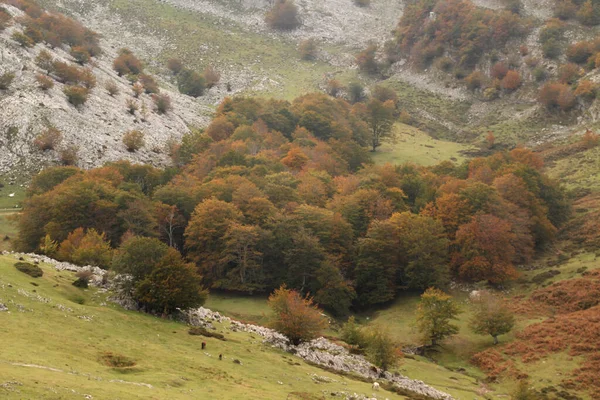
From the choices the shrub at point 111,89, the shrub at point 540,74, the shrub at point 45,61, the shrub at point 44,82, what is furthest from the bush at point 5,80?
the shrub at point 540,74

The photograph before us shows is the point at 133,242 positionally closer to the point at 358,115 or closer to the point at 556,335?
the point at 556,335

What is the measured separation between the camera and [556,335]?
58.7 m

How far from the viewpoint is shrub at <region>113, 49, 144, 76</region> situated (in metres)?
147

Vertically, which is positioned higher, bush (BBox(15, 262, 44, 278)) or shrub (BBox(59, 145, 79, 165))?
bush (BBox(15, 262, 44, 278))

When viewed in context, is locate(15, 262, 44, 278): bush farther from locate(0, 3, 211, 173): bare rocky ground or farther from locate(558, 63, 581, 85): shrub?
locate(558, 63, 581, 85): shrub

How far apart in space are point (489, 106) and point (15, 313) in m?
148

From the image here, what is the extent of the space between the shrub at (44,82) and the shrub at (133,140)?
17668mm

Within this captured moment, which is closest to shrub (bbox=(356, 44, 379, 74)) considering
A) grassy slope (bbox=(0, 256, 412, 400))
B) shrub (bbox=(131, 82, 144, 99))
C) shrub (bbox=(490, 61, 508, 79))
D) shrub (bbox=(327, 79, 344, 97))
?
shrub (bbox=(327, 79, 344, 97))

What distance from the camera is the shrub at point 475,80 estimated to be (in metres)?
163

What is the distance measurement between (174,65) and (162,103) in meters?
46.2

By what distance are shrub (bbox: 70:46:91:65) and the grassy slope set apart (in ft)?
320

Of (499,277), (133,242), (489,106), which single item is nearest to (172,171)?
(133,242)

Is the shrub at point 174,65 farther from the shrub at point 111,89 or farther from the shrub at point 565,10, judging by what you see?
the shrub at point 565,10

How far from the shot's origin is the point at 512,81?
15500 cm
